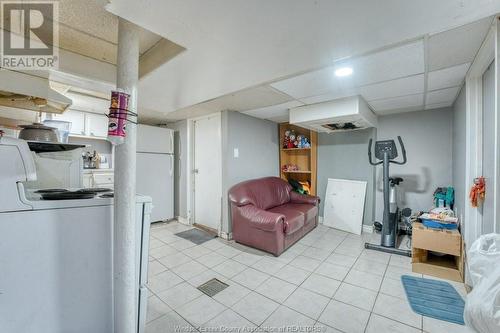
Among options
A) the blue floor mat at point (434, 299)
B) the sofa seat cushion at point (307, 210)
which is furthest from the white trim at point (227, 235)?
the blue floor mat at point (434, 299)

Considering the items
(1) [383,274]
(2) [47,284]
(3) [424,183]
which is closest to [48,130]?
(2) [47,284]

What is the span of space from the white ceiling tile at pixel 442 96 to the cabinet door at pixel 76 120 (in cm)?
516

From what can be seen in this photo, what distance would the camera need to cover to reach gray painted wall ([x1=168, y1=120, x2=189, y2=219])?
4281mm

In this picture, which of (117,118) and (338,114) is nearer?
(117,118)

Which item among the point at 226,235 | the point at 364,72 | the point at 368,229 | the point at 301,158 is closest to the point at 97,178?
the point at 226,235

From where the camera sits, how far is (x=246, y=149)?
3846mm

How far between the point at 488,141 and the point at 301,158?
125 inches

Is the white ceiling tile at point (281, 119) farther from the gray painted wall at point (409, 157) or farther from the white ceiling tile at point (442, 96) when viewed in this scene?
the white ceiling tile at point (442, 96)

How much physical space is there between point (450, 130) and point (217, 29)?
383cm

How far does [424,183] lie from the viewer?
135 inches

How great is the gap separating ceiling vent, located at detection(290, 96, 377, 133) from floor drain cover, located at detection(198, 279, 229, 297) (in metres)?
2.47

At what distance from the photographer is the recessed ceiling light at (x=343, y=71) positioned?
1923 millimetres

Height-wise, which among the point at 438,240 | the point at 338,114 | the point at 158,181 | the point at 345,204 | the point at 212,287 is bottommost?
the point at 212,287

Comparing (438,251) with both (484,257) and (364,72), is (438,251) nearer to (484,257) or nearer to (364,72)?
(484,257)
